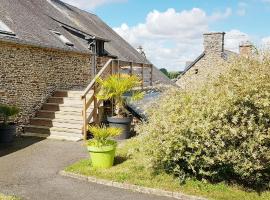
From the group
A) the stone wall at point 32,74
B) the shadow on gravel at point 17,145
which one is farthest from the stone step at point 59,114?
the shadow on gravel at point 17,145

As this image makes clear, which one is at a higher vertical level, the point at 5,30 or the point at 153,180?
the point at 5,30

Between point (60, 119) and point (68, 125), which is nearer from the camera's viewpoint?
point (68, 125)

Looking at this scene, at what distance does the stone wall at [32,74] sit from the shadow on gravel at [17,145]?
1.09 meters

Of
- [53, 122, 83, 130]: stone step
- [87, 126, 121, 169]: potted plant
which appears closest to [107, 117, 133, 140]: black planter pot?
[53, 122, 83, 130]: stone step

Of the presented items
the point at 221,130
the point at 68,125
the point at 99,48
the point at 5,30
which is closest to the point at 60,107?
the point at 68,125

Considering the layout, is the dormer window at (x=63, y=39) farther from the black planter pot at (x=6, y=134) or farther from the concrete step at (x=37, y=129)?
the black planter pot at (x=6, y=134)

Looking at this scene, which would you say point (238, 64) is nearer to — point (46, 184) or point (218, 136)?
point (218, 136)

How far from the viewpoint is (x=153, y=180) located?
8.25 m

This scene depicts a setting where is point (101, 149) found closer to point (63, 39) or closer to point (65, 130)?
point (65, 130)

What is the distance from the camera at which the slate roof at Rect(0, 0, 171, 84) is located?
14.4m

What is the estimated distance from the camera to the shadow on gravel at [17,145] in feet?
36.0

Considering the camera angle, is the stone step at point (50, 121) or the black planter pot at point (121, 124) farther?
the stone step at point (50, 121)

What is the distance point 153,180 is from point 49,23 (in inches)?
485

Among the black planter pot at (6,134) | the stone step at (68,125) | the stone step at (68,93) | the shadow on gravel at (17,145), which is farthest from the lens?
the stone step at (68,93)
